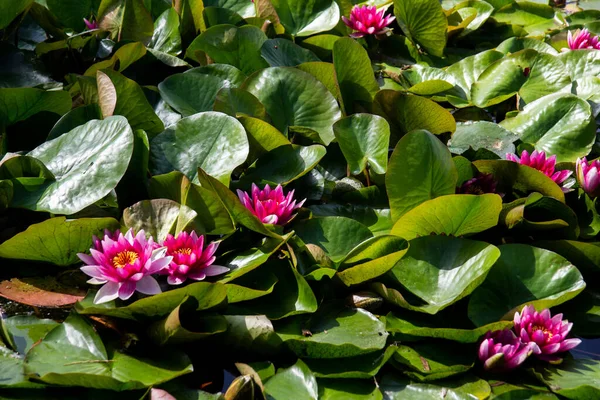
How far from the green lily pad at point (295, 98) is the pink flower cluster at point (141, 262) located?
946 mm

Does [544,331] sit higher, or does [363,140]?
[363,140]

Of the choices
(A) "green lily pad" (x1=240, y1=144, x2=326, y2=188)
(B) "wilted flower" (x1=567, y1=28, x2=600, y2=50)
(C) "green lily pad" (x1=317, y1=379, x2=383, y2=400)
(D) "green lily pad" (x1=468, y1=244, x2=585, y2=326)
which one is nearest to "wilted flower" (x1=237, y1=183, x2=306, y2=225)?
(A) "green lily pad" (x1=240, y1=144, x2=326, y2=188)

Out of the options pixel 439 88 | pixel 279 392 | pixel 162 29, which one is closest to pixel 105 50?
pixel 162 29

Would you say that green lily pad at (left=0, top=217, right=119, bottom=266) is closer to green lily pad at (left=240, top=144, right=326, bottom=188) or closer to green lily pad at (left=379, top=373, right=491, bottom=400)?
green lily pad at (left=240, top=144, right=326, bottom=188)

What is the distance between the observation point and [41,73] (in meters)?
3.06

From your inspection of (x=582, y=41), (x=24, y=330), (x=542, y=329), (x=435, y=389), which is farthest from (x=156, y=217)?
(x=582, y=41)

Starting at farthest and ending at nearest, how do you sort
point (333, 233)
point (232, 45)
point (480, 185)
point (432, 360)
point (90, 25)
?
1. point (90, 25)
2. point (232, 45)
3. point (480, 185)
4. point (333, 233)
5. point (432, 360)

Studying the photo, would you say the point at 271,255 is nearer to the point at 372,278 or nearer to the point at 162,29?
the point at 372,278

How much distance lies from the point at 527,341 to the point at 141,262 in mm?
1228

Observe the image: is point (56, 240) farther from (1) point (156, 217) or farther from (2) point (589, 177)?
(2) point (589, 177)

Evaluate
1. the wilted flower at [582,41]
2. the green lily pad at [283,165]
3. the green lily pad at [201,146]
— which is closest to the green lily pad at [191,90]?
the green lily pad at [201,146]

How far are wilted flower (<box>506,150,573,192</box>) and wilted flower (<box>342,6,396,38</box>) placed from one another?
56.5 inches

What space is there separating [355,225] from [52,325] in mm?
1076

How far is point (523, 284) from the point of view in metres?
2.28
